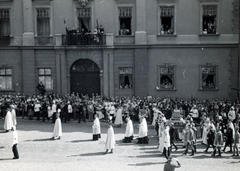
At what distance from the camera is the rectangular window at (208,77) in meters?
27.8

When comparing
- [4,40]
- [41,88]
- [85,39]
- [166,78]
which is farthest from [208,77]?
[4,40]

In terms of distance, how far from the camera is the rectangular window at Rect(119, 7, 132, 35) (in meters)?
27.7

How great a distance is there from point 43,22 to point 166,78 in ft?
40.6

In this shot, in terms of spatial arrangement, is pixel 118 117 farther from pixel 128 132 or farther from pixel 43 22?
pixel 43 22

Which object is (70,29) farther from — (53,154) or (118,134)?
(53,154)

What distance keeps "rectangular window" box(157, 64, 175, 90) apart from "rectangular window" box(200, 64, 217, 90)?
8.78 ft

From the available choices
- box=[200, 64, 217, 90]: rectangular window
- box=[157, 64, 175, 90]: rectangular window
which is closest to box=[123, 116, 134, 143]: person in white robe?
box=[157, 64, 175, 90]: rectangular window

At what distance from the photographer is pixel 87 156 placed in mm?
14719

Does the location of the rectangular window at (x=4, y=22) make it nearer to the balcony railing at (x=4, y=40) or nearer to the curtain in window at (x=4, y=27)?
the curtain in window at (x=4, y=27)

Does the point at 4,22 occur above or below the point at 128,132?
above

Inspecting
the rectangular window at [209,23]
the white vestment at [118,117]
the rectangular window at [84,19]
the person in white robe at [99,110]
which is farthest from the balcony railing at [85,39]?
the rectangular window at [209,23]

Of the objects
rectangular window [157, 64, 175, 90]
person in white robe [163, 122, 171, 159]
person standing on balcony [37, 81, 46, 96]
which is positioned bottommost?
person in white robe [163, 122, 171, 159]

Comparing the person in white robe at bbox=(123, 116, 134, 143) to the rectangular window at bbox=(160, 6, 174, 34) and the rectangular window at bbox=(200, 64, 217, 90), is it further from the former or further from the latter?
the rectangular window at bbox=(160, 6, 174, 34)

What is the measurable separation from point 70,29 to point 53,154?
15.0m
